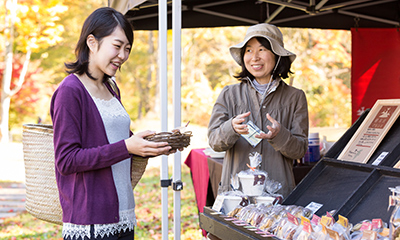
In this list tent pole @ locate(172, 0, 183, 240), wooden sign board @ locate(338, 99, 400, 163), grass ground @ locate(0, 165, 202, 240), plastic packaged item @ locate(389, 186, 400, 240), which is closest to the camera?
plastic packaged item @ locate(389, 186, 400, 240)

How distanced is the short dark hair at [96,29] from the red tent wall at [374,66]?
4.11 metres

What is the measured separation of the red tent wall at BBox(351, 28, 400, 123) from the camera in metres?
5.13

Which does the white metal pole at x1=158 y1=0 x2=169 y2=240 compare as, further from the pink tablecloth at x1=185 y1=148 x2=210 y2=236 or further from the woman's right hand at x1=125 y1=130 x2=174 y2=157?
the pink tablecloth at x1=185 y1=148 x2=210 y2=236

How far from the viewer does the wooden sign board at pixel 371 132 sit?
2.06 meters

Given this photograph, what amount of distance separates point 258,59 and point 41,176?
1308mm

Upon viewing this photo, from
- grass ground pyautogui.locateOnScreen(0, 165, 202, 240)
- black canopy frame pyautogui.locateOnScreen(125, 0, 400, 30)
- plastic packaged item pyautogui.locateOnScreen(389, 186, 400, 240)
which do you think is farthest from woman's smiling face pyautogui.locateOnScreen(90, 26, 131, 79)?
grass ground pyautogui.locateOnScreen(0, 165, 202, 240)

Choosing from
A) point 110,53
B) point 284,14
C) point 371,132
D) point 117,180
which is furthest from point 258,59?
point 284,14

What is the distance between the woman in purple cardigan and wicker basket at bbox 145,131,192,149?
3cm

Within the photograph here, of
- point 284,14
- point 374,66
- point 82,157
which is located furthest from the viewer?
point 374,66

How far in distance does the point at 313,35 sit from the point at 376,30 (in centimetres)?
660

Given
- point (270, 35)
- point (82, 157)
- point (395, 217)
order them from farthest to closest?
point (270, 35)
point (82, 157)
point (395, 217)

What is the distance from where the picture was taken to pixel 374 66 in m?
5.20

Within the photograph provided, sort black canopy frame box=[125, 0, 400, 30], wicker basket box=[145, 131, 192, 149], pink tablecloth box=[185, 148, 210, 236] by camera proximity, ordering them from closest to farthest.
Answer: wicker basket box=[145, 131, 192, 149], pink tablecloth box=[185, 148, 210, 236], black canopy frame box=[125, 0, 400, 30]

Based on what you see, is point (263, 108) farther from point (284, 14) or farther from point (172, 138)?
point (284, 14)
